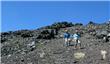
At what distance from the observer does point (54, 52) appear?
40438mm

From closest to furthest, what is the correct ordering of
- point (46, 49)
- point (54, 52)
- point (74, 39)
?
point (74, 39), point (54, 52), point (46, 49)

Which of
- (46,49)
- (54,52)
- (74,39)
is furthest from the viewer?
(46,49)

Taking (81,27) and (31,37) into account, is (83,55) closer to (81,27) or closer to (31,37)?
(31,37)

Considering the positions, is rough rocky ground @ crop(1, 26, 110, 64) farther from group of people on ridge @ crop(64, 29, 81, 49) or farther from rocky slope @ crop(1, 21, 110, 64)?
group of people on ridge @ crop(64, 29, 81, 49)

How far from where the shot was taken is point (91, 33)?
49.8 meters

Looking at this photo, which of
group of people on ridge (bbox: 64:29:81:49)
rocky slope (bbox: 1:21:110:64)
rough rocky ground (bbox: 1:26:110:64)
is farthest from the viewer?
group of people on ridge (bbox: 64:29:81:49)

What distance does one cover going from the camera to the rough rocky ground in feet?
118

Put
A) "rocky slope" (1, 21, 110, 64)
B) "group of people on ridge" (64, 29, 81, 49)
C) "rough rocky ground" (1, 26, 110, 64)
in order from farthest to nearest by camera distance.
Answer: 1. "group of people on ridge" (64, 29, 81, 49)
2. "rocky slope" (1, 21, 110, 64)
3. "rough rocky ground" (1, 26, 110, 64)

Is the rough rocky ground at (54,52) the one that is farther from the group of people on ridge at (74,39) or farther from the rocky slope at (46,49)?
the group of people on ridge at (74,39)

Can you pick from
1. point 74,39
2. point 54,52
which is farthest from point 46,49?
point 74,39

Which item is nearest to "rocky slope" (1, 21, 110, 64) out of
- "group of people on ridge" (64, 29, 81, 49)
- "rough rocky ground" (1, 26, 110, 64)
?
"rough rocky ground" (1, 26, 110, 64)

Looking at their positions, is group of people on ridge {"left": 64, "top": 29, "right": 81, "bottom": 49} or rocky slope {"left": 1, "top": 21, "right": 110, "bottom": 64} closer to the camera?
rocky slope {"left": 1, "top": 21, "right": 110, "bottom": 64}

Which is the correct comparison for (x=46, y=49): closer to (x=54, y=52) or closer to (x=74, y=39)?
(x=54, y=52)

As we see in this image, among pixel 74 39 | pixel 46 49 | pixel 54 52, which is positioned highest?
pixel 74 39
